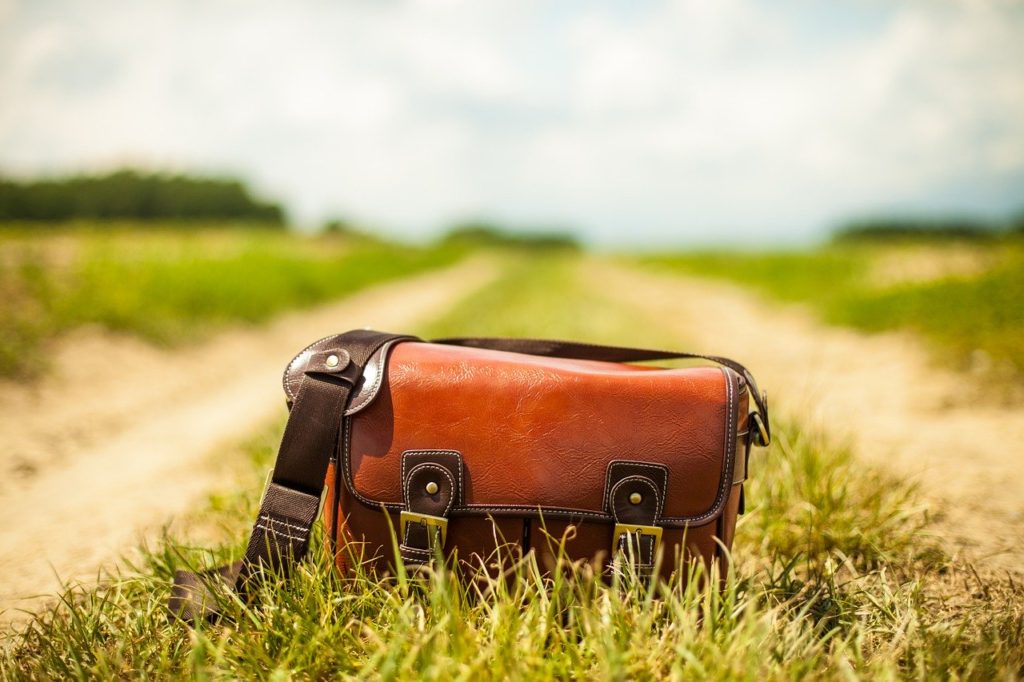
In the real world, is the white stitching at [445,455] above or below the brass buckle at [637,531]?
above

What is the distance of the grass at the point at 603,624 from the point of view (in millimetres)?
1431

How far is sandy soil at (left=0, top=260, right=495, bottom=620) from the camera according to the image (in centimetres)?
265

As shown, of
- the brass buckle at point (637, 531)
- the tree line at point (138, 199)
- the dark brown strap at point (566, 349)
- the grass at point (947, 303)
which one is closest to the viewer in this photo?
the brass buckle at point (637, 531)

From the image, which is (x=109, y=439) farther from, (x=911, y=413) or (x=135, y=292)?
(x=911, y=413)

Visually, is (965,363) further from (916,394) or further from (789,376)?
(789,376)

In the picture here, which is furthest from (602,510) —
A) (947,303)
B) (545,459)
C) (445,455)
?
(947,303)

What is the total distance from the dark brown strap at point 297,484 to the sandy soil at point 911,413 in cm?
192

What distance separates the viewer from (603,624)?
5.08 feet

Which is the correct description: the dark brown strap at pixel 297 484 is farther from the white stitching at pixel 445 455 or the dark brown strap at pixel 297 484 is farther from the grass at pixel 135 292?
the grass at pixel 135 292

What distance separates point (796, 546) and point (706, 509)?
2.28ft

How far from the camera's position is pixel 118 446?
421cm

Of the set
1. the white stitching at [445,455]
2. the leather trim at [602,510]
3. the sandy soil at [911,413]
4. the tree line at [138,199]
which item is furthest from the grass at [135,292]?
the tree line at [138,199]

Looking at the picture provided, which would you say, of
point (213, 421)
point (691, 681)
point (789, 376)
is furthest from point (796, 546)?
point (213, 421)

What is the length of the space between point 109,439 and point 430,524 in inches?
143
